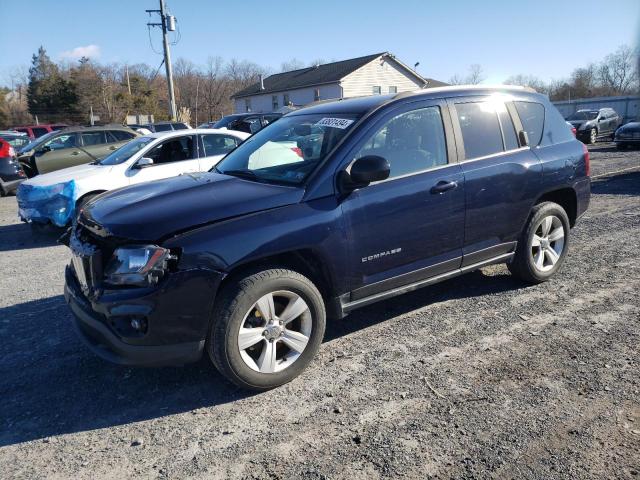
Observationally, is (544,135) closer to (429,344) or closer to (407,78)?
(429,344)

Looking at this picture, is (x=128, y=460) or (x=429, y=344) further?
(x=429, y=344)

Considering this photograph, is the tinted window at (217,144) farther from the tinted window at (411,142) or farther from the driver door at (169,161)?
the tinted window at (411,142)

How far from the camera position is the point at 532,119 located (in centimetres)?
486

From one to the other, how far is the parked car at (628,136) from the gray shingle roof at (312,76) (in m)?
23.6

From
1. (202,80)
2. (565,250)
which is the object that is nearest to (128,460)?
(565,250)

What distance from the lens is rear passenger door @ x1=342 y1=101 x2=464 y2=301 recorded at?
11.9 feet

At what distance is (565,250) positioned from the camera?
5199mm

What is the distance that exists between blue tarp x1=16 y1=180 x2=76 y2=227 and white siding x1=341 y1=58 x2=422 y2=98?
3271 centimetres

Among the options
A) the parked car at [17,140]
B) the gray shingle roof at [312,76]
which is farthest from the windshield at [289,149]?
the gray shingle roof at [312,76]

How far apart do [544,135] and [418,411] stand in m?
3.24

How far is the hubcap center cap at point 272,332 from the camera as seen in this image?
326 centimetres

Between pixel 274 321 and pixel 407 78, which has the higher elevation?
pixel 407 78

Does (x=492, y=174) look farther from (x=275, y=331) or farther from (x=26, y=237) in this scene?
(x=26, y=237)

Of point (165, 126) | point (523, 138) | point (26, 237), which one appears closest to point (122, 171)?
point (26, 237)
